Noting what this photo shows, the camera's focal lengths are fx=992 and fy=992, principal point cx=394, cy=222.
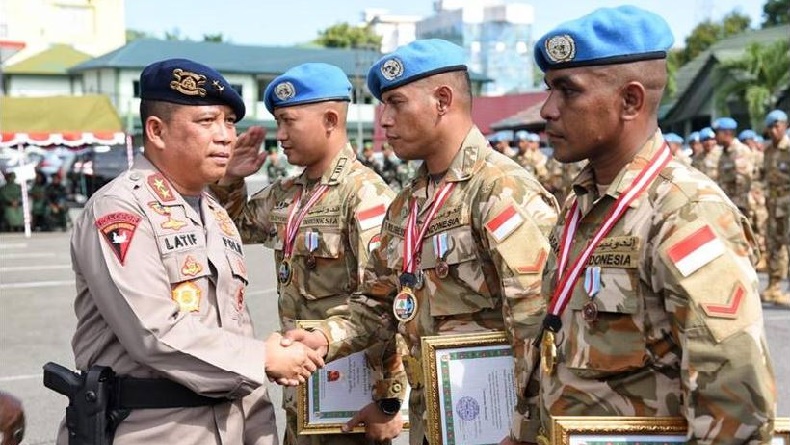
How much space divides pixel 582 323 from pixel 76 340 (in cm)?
154

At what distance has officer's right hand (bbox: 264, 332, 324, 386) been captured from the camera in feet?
10.3

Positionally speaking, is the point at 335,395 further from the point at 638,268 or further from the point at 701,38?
the point at 701,38

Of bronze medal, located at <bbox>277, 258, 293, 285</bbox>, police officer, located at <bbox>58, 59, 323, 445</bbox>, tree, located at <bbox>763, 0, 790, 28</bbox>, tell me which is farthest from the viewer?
tree, located at <bbox>763, 0, 790, 28</bbox>

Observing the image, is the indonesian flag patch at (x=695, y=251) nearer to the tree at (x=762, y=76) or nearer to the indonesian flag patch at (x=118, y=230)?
the indonesian flag patch at (x=118, y=230)

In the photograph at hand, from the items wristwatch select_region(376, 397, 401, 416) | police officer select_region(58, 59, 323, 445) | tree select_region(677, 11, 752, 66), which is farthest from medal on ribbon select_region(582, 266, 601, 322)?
tree select_region(677, 11, 752, 66)

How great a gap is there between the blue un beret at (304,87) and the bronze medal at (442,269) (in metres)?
A: 1.46

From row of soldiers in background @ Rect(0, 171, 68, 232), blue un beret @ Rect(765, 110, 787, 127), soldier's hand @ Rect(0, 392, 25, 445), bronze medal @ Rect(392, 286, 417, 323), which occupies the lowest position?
row of soldiers in background @ Rect(0, 171, 68, 232)

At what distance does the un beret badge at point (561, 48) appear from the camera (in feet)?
8.36

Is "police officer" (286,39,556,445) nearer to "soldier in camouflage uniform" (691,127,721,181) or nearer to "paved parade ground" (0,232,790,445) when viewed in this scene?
"paved parade ground" (0,232,790,445)

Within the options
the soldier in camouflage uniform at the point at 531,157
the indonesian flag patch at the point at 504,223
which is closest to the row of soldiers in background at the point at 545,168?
the soldier in camouflage uniform at the point at 531,157

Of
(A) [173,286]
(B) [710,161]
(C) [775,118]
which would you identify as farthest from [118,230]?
(B) [710,161]

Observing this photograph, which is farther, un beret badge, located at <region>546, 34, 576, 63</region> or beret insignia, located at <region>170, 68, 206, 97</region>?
beret insignia, located at <region>170, 68, 206, 97</region>

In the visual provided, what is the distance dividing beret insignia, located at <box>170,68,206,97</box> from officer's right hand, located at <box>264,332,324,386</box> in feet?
2.74

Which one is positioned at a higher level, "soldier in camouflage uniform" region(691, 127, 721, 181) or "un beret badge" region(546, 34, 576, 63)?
"un beret badge" region(546, 34, 576, 63)
